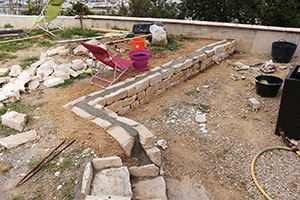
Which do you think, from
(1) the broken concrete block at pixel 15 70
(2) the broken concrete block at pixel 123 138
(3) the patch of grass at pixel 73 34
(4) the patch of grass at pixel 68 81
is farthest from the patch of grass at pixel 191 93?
(3) the patch of grass at pixel 73 34

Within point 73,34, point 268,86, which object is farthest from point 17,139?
point 73,34

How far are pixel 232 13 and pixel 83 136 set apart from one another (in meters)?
7.85

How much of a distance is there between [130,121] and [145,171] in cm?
80

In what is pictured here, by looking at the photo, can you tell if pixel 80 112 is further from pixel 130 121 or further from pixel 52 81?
pixel 52 81

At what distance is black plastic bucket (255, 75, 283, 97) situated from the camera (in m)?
4.79

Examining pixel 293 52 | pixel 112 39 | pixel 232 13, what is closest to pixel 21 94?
pixel 112 39

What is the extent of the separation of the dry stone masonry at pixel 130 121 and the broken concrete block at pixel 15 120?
66 cm

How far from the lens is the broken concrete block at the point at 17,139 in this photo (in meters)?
3.04

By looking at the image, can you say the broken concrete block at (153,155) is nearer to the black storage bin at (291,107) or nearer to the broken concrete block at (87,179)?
the broken concrete block at (87,179)

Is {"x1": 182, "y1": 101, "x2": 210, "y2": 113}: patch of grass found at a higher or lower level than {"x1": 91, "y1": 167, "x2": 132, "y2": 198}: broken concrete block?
lower

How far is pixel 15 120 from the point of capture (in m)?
3.38

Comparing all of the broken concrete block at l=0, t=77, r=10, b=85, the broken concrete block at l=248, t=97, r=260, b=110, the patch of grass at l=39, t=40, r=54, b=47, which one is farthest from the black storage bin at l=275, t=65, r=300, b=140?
the patch of grass at l=39, t=40, r=54, b=47

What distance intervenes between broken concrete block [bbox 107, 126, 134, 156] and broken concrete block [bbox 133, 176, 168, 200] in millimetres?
412

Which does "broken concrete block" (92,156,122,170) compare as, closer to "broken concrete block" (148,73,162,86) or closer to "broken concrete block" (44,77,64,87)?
"broken concrete block" (148,73,162,86)
